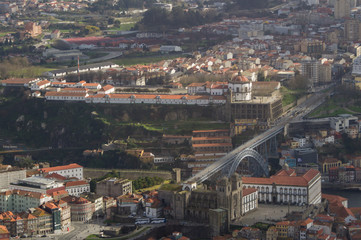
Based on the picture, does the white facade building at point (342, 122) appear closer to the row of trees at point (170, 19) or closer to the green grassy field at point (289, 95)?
the green grassy field at point (289, 95)

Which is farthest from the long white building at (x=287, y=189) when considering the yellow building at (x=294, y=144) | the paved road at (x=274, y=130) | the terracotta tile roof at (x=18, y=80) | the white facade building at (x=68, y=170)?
the terracotta tile roof at (x=18, y=80)

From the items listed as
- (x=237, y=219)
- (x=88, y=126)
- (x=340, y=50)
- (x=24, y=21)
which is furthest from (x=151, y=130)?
(x=24, y=21)

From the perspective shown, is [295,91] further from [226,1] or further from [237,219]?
[226,1]

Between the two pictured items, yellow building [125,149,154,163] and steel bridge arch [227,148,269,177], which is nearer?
steel bridge arch [227,148,269,177]

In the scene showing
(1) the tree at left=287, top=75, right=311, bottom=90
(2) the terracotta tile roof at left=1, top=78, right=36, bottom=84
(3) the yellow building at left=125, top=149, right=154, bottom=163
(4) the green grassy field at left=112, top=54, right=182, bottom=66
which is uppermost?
(2) the terracotta tile roof at left=1, top=78, right=36, bottom=84

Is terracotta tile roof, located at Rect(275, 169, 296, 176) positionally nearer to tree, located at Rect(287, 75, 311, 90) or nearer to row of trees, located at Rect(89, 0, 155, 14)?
tree, located at Rect(287, 75, 311, 90)

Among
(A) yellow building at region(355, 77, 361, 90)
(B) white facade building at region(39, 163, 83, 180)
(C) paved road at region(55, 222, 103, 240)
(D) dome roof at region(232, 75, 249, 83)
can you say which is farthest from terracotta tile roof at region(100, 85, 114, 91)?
(C) paved road at region(55, 222, 103, 240)

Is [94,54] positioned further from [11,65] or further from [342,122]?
[342,122]
